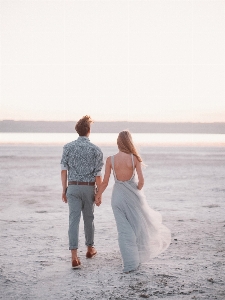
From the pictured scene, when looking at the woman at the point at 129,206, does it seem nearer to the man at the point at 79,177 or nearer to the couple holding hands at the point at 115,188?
the couple holding hands at the point at 115,188

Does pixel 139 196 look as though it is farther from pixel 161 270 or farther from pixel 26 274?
pixel 26 274

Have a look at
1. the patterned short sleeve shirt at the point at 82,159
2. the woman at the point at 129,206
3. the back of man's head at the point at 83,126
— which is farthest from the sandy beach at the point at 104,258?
the back of man's head at the point at 83,126

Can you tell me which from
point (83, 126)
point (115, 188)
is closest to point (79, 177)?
point (115, 188)

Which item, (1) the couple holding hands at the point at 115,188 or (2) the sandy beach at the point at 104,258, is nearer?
(2) the sandy beach at the point at 104,258

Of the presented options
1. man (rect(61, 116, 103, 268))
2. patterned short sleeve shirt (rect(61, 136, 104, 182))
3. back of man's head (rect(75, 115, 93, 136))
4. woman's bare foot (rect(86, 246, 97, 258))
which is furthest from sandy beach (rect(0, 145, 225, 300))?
back of man's head (rect(75, 115, 93, 136))

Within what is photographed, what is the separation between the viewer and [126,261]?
569 cm

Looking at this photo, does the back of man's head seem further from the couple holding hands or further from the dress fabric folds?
the dress fabric folds

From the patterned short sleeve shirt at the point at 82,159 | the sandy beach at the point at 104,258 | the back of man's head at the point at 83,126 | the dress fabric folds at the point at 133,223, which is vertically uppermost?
the back of man's head at the point at 83,126

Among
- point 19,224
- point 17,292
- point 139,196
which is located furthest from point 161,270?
point 19,224

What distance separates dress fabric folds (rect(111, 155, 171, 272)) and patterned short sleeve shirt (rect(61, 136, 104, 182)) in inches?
9.8

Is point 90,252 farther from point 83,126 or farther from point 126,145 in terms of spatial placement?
point 83,126

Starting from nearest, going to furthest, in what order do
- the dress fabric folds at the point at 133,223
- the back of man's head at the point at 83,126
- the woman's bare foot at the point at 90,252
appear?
the dress fabric folds at the point at 133,223
the back of man's head at the point at 83,126
the woman's bare foot at the point at 90,252

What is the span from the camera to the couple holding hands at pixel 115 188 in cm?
586

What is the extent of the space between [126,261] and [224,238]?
2.37 meters
